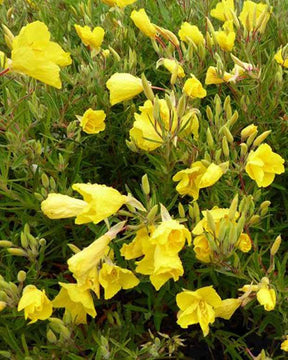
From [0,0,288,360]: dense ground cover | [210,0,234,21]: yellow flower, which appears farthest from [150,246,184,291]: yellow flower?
[210,0,234,21]: yellow flower

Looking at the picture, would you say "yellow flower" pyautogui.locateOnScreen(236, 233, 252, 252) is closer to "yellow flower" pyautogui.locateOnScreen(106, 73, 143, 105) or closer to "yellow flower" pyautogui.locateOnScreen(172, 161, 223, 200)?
"yellow flower" pyautogui.locateOnScreen(172, 161, 223, 200)

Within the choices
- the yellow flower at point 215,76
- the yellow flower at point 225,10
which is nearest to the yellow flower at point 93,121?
the yellow flower at point 215,76

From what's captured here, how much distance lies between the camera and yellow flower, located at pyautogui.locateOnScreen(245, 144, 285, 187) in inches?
59.5

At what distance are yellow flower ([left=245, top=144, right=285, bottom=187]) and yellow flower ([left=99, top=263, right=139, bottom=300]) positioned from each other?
0.44m

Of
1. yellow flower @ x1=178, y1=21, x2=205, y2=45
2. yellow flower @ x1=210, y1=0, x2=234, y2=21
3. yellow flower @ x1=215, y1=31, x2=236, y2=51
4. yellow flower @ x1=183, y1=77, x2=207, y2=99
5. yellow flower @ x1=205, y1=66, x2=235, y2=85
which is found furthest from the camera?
yellow flower @ x1=210, y1=0, x2=234, y2=21

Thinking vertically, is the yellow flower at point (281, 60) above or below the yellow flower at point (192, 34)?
below

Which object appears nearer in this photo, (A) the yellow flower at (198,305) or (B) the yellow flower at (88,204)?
(B) the yellow flower at (88,204)

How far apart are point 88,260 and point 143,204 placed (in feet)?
1.61

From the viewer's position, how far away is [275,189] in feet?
6.73

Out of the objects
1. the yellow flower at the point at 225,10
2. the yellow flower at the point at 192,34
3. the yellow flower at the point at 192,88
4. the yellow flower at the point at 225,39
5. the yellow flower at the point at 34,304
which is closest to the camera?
the yellow flower at the point at 34,304

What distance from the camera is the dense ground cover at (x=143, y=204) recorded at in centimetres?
146

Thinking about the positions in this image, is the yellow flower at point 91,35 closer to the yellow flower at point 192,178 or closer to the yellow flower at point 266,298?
the yellow flower at point 192,178

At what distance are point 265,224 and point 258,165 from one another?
17.2 inches

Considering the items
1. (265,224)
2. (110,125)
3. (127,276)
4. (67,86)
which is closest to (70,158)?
(110,125)
